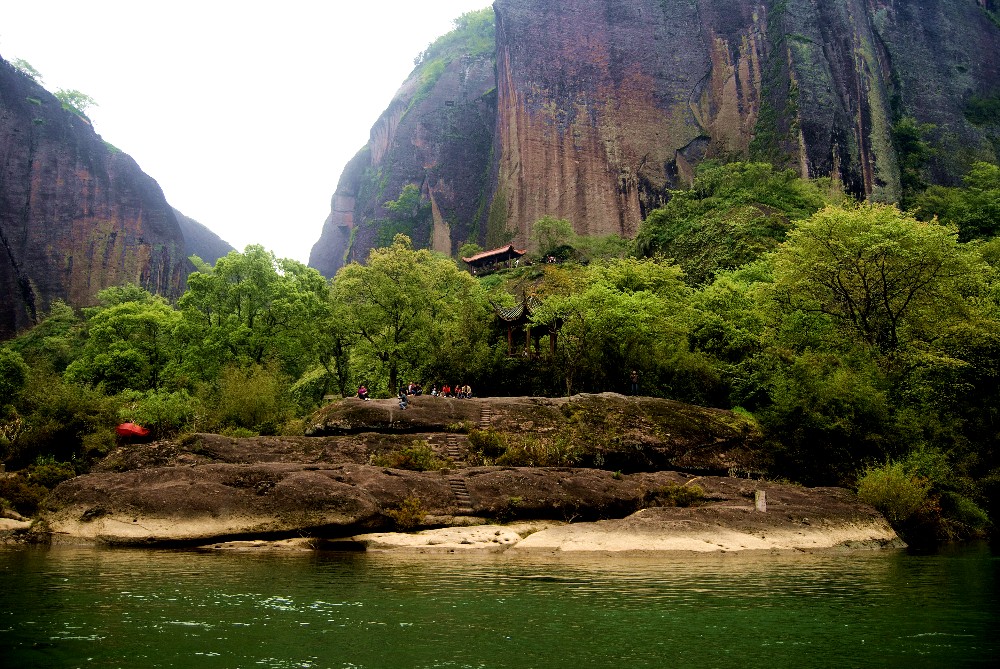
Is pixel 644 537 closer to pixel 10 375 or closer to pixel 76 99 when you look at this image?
pixel 10 375

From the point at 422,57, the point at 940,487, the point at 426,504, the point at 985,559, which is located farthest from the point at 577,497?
the point at 422,57

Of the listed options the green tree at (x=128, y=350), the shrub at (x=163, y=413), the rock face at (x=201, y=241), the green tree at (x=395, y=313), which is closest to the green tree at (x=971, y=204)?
the green tree at (x=395, y=313)

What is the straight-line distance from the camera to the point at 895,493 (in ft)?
90.2

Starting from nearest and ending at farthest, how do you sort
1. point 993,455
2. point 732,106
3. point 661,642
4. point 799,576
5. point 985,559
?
point 661,642 → point 799,576 → point 985,559 → point 993,455 → point 732,106

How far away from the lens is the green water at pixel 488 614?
10.3m

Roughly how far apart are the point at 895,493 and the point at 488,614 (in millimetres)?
20758

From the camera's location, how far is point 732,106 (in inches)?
3327

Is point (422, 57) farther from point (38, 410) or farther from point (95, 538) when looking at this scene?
→ point (95, 538)

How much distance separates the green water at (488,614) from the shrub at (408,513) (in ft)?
14.9

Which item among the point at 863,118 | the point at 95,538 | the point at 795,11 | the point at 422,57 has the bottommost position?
the point at 95,538

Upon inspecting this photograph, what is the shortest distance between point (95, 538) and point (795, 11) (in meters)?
83.7

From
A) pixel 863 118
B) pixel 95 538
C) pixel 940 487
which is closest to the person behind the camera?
pixel 95 538

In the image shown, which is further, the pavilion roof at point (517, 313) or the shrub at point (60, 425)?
the pavilion roof at point (517, 313)

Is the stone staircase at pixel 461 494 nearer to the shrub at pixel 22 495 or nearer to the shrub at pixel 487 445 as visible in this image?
the shrub at pixel 487 445
